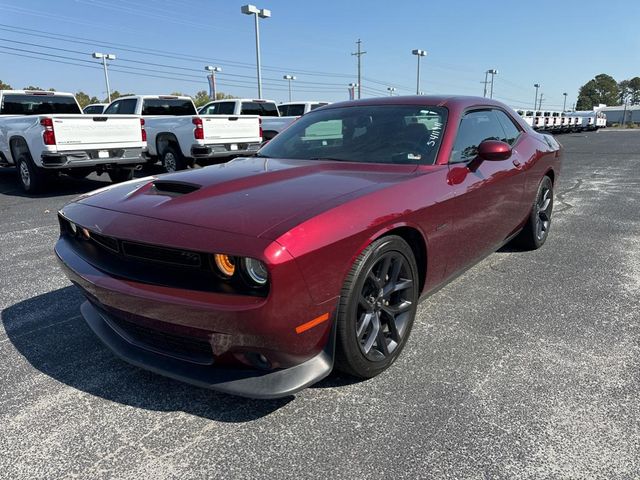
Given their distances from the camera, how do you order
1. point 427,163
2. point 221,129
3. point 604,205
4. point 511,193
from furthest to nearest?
point 221,129
point 604,205
point 511,193
point 427,163

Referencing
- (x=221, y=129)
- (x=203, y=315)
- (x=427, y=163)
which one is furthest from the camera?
(x=221, y=129)

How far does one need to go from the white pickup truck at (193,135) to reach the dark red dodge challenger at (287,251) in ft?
23.2

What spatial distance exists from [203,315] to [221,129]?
29.7 feet

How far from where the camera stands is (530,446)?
6.75 ft

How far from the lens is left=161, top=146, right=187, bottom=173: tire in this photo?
10734mm

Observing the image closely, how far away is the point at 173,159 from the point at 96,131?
2595mm

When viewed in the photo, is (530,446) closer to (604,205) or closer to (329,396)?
(329,396)

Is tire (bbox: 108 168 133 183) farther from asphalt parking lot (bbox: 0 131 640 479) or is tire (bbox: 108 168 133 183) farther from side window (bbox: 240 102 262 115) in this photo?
asphalt parking lot (bbox: 0 131 640 479)

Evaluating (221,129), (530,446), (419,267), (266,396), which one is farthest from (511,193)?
(221,129)

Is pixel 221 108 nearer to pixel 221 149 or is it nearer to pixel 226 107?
pixel 226 107

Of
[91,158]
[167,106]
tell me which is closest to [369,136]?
[91,158]

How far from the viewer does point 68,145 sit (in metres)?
8.11

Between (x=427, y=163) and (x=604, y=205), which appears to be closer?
(x=427, y=163)

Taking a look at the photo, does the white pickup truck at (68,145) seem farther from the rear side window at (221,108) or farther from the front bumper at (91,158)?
the rear side window at (221,108)
